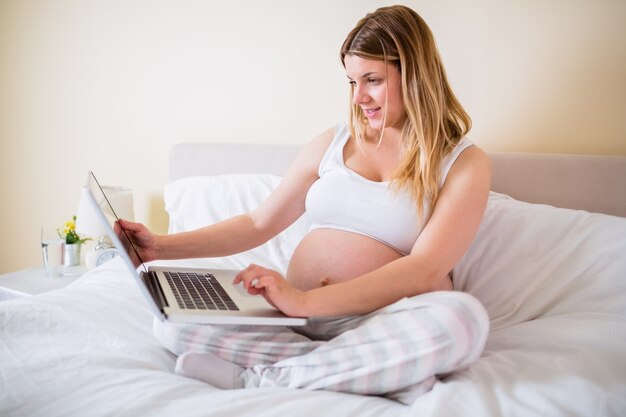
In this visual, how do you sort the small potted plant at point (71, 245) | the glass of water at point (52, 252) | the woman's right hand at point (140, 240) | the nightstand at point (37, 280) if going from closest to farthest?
the woman's right hand at point (140, 240)
the nightstand at point (37, 280)
the glass of water at point (52, 252)
the small potted plant at point (71, 245)

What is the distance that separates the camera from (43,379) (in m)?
0.83

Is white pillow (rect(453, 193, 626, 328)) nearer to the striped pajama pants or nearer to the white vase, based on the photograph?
the striped pajama pants

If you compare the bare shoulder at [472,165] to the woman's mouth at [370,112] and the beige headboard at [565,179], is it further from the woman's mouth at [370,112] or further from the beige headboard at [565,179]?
the beige headboard at [565,179]

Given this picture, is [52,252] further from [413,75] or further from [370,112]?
[413,75]

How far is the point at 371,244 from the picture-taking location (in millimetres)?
1196

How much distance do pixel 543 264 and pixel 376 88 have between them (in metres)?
0.56

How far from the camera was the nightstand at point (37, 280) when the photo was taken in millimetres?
1893

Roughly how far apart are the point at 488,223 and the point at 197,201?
3.20 ft

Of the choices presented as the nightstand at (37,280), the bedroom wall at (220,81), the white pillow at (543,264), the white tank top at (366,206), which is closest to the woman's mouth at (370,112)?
the white tank top at (366,206)

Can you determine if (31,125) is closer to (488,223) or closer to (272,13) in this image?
(272,13)

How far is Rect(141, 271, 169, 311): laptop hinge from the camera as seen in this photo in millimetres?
898

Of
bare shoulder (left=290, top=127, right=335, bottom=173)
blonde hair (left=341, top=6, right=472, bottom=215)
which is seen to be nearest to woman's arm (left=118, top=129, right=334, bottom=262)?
bare shoulder (left=290, top=127, right=335, bottom=173)

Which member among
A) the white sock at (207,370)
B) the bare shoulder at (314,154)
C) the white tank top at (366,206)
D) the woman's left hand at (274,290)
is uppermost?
the bare shoulder at (314,154)

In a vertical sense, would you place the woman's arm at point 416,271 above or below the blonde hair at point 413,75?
below
